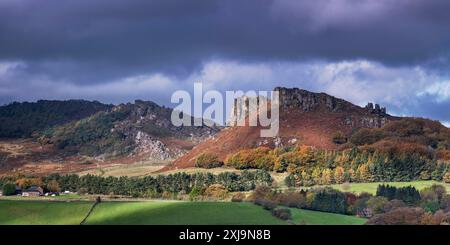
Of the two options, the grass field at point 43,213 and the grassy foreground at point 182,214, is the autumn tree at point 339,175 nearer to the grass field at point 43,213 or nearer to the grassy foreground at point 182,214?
the grassy foreground at point 182,214

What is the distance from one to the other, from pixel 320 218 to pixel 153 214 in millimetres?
28173

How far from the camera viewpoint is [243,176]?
651ft

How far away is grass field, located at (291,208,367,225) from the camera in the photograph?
124 metres

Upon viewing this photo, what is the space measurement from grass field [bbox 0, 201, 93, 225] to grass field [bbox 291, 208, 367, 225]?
37562 millimetres

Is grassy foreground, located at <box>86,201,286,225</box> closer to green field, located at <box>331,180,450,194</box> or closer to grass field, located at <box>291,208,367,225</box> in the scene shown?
grass field, located at <box>291,208,367,225</box>

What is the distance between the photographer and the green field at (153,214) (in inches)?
4911

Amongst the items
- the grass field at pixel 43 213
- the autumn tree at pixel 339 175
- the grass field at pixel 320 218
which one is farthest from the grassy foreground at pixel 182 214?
the autumn tree at pixel 339 175

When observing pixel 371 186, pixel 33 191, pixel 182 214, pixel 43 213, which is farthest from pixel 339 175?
pixel 43 213

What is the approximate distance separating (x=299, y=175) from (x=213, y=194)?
28.7m

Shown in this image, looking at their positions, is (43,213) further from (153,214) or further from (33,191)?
(33,191)

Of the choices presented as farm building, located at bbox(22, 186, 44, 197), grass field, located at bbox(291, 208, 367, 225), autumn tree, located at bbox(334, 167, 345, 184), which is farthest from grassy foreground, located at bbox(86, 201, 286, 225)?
autumn tree, located at bbox(334, 167, 345, 184)

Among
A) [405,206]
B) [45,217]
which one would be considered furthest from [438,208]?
[45,217]
